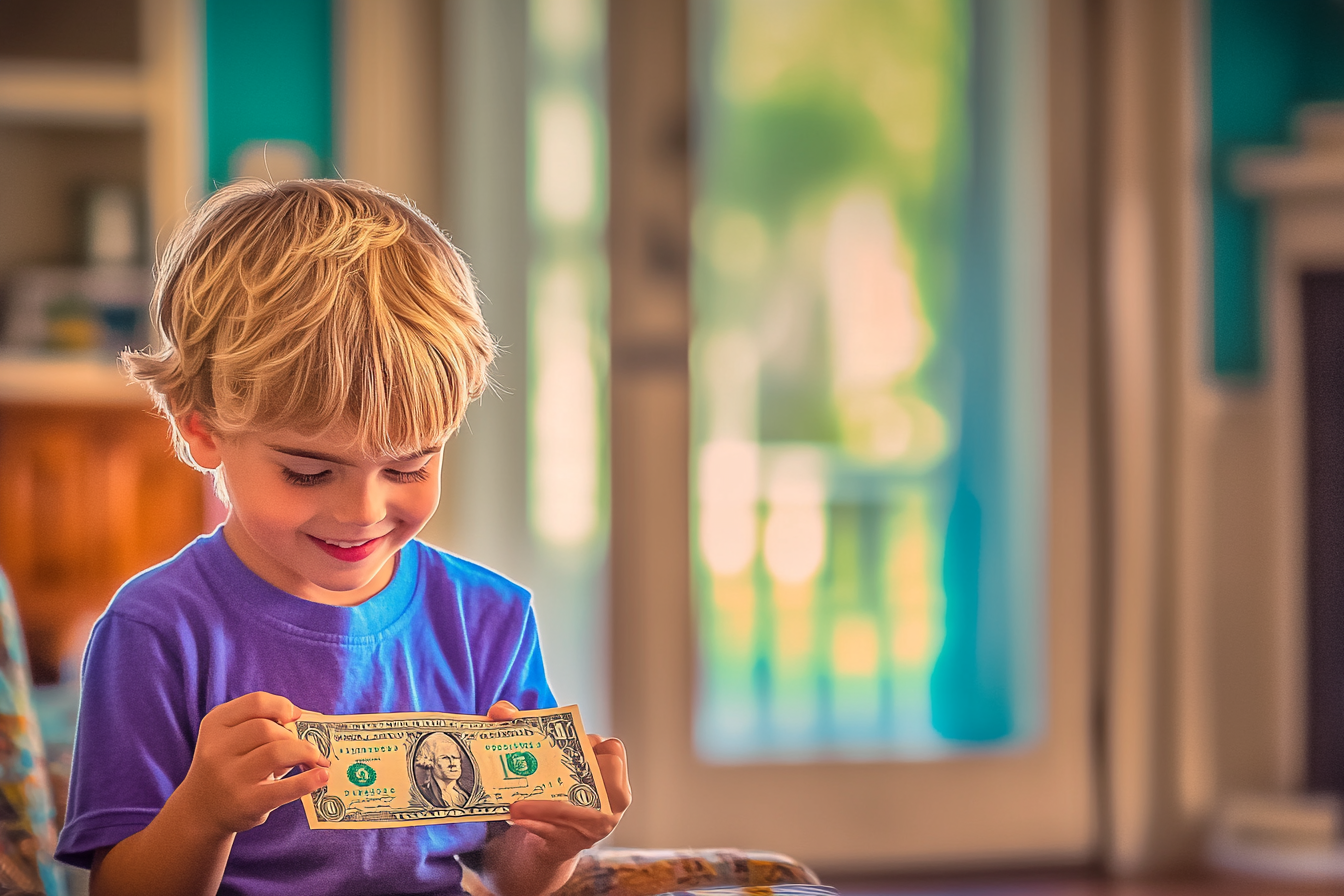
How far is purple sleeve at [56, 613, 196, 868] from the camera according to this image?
0.76m

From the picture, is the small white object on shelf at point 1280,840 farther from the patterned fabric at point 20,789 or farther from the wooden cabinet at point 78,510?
the patterned fabric at point 20,789

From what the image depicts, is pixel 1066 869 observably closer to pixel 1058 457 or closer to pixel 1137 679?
pixel 1137 679

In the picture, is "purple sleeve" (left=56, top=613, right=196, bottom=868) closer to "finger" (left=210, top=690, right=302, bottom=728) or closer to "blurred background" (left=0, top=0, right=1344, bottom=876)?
"finger" (left=210, top=690, right=302, bottom=728)

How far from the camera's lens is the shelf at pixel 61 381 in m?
2.39

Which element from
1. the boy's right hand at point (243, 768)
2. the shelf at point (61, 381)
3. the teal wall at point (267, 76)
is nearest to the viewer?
the boy's right hand at point (243, 768)

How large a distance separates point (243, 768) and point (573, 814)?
8.1 inches

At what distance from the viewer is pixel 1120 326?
282 centimetres

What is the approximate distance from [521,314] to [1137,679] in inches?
64.0

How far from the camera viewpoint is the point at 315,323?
0.77m

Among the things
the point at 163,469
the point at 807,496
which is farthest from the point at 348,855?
the point at 807,496

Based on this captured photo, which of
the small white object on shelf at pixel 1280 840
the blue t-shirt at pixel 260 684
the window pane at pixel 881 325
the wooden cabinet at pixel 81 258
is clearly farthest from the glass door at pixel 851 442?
the blue t-shirt at pixel 260 684

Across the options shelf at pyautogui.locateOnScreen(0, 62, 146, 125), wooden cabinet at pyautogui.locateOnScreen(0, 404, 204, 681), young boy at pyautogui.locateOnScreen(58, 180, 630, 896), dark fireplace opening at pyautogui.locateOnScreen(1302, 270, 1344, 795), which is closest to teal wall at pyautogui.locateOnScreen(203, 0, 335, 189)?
shelf at pyautogui.locateOnScreen(0, 62, 146, 125)

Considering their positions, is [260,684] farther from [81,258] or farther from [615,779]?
[81,258]

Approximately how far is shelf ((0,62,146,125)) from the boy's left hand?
2108mm
